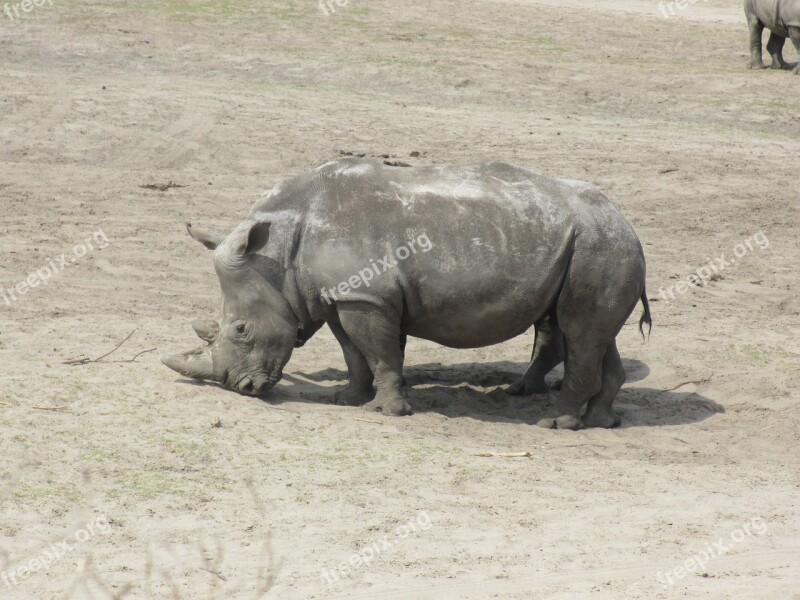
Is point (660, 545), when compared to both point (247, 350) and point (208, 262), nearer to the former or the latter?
point (247, 350)

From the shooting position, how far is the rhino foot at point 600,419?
30.7 ft

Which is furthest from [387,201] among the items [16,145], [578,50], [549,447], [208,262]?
[578,50]

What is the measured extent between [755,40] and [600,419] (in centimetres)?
1384

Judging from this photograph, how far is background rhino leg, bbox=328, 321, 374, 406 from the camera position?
909 cm

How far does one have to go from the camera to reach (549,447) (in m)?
8.61

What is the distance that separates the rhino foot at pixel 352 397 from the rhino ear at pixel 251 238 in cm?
130

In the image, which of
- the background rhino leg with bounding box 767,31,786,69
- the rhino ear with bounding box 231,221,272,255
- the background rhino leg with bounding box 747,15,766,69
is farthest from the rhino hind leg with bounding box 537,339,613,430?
the background rhino leg with bounding box 767,31,786,69

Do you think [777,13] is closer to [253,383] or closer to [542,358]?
[542,358]

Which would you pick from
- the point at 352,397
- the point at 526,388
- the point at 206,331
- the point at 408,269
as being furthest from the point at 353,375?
the point at 526,388

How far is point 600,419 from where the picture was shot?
30.7ft

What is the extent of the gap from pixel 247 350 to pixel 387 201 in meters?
1.49

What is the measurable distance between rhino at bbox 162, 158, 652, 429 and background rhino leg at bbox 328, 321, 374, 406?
2 centimetres

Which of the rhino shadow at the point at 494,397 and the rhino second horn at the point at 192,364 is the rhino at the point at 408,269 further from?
the rhino shadow at the point at 494,397

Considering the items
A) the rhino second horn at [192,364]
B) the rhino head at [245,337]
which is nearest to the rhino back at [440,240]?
the rhino head at [245,337]
